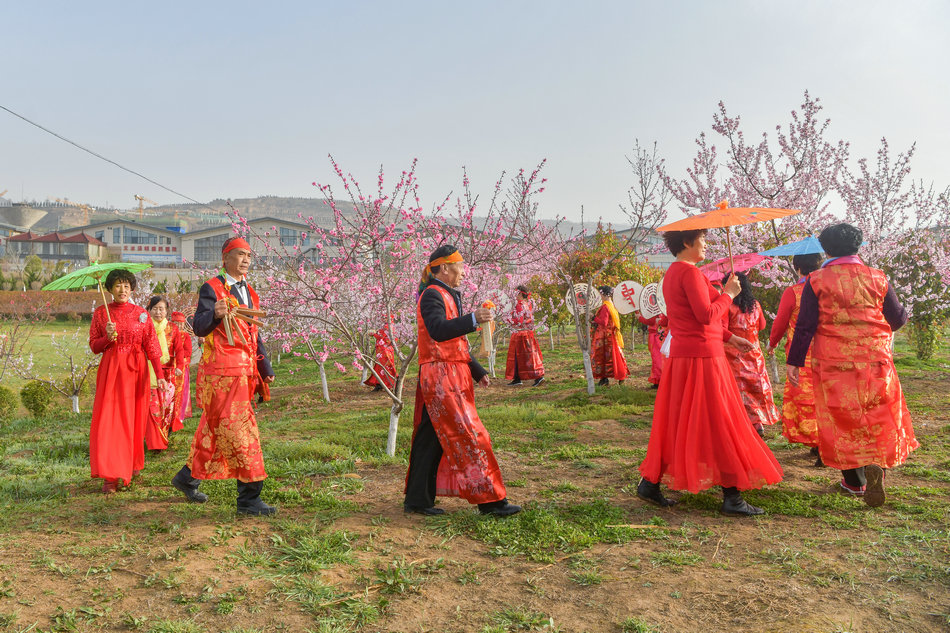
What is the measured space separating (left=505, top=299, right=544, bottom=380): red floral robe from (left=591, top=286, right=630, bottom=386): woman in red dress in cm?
117

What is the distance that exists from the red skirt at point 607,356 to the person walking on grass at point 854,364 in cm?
659

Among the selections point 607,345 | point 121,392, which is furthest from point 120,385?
point 607,345

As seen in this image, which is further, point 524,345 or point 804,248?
point 524,345

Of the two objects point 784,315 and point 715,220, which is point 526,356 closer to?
point 784,315

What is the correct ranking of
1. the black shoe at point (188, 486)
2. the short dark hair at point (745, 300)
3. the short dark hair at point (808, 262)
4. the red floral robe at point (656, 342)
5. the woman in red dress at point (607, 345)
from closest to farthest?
the black shoe at point (188, 486) → the short dark hair at point (808, 262) → the short dark hair at point (745, 300) → the red floral robe at point (656, 342) → the woman in red dress at point (607, 345)

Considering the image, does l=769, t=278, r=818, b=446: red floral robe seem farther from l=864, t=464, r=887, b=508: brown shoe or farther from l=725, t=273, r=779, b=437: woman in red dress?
l=864, t=464, r=887, b=508: brown shoe

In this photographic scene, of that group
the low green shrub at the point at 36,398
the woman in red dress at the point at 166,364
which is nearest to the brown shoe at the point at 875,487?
the woman in red dress at the point at 166,364

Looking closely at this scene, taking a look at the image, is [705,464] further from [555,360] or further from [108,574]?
[555,360]

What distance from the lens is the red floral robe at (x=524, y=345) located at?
38.1 ft

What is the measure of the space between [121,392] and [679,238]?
172 inches

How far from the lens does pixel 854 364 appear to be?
403 centimetres

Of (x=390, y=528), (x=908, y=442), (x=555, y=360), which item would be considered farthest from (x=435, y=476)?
(x=555, y=360)

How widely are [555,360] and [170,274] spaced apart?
3834cm

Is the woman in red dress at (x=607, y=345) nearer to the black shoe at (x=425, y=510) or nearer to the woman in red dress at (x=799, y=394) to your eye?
the woman in red dress at (x=799, y=394)
